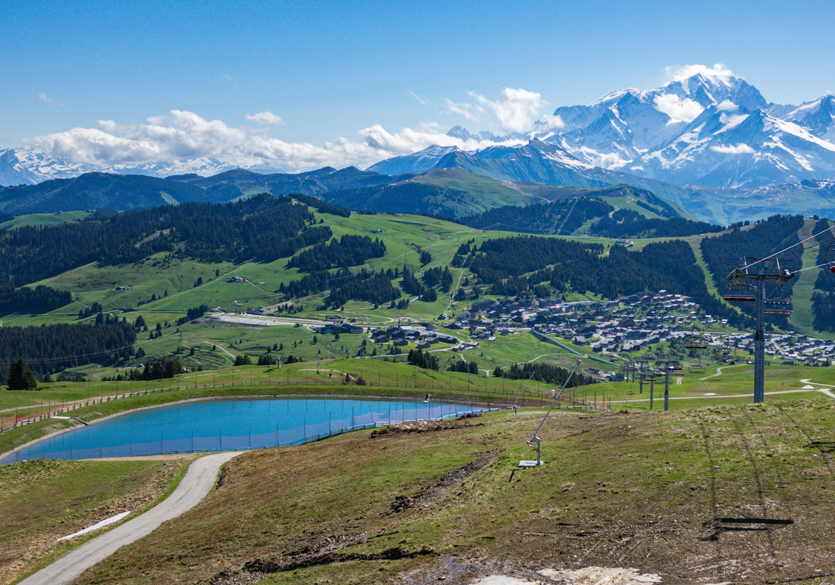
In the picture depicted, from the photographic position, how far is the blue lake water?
9288cm

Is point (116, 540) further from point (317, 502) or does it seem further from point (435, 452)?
point (435, 452)

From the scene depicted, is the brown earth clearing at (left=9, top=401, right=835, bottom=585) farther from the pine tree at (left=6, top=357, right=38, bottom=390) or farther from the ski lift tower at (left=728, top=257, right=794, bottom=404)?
the pine tree at (left=6, top=357, right=38, bottom=390)

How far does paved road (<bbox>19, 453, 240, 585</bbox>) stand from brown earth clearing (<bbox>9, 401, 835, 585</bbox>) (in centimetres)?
194

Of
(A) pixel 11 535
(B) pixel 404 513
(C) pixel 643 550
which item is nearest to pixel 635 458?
(C) pixel 643 550

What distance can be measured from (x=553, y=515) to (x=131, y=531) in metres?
34.8

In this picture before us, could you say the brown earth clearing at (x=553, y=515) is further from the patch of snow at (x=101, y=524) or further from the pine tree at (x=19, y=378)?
the pine tree at (x=19, y=378)

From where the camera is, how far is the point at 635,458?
131ft

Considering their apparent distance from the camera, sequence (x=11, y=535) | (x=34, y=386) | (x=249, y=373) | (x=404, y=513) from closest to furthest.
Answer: (x=404, y=513) → (x=11, y=535) → (x=34, y=386) → (x=249, y=373)

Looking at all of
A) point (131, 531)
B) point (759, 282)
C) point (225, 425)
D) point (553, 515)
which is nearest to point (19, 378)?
point (225, 425)

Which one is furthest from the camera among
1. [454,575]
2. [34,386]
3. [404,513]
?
[34,386]

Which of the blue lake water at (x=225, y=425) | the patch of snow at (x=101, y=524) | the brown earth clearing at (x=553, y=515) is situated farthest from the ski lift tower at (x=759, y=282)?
the patch of snow at (x=101, y=524)

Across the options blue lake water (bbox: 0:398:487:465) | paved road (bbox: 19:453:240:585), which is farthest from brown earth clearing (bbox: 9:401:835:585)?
blue lake water (bbox: 0:398:487:465)

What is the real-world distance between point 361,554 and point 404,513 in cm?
758

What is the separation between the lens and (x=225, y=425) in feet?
378
